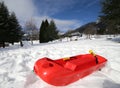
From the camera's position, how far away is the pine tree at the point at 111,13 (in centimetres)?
1347

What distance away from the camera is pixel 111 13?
14008 millimetres

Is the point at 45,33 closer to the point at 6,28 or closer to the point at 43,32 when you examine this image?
the point at 43,32

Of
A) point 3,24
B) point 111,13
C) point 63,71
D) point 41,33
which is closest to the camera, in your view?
point 63,71

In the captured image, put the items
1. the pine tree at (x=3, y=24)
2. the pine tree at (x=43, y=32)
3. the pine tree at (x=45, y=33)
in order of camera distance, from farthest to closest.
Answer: the pine tree at (x=45, y=33) < the pine tree at (x=43, y=32) < the pine tree at (x=3, y=24)

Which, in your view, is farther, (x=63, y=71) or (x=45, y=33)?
(x=45, y=33)

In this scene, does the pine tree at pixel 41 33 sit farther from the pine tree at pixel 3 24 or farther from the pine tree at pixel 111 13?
the pine tree at pixel 111 13

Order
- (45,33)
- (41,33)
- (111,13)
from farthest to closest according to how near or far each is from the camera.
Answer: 1. (41,33)
2. (45,33)
3. (111,13)

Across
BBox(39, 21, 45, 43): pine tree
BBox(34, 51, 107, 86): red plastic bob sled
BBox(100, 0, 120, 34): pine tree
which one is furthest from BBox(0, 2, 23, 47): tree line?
BBox(34, 51, 107, 86): red plastic bob sled

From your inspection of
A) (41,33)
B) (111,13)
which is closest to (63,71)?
(111,13)

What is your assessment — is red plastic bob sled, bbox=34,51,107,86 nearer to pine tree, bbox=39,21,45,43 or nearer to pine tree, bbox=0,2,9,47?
pine tree, bbox=0,2,9,47

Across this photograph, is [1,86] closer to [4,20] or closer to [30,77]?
[30,77]

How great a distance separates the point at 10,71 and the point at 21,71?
360 mm

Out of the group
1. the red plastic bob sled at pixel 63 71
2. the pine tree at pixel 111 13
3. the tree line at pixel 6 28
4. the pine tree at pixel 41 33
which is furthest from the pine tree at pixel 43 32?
the red plastic bob sled at pixel 63 71

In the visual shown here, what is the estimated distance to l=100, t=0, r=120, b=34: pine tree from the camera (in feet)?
44.2
